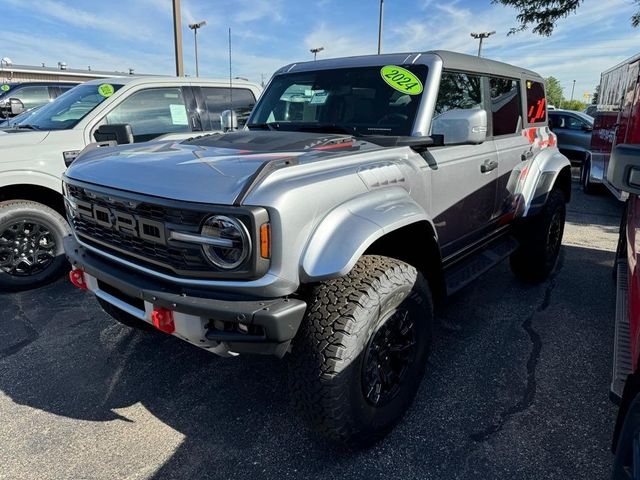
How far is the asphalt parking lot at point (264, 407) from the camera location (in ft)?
7.18

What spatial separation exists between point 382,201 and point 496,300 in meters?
2.42

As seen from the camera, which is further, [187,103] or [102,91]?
[187,103]

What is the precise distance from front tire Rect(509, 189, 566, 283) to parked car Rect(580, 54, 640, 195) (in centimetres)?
48

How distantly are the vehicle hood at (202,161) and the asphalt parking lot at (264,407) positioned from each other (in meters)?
1.30

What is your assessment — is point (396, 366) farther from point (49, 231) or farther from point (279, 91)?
point (49, 231)

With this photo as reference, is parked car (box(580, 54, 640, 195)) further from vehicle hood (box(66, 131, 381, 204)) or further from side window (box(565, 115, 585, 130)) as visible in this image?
vehicle hood (box(66, 131, 381, 204))

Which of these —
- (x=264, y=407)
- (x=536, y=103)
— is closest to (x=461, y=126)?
(x=264, y=407)

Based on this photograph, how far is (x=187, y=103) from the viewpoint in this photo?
5254mm

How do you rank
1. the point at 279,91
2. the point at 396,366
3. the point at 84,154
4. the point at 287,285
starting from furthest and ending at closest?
the point at 279,91 < the point at 84,154 < the point at 396,366 < the point at 287,285

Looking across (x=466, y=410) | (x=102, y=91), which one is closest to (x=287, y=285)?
(x=466, y=410)

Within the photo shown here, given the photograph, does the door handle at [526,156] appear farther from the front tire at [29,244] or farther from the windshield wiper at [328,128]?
the front tire at [29,244]

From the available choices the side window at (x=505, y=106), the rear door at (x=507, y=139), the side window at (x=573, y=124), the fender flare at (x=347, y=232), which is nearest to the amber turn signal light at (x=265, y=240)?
the fender flare at (x=347, y=232)

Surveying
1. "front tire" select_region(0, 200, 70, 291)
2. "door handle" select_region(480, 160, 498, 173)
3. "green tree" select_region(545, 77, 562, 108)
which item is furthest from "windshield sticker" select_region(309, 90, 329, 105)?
"green tree" select_region(545, 77, 562, 108)

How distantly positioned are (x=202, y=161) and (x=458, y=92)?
198 centimetres
